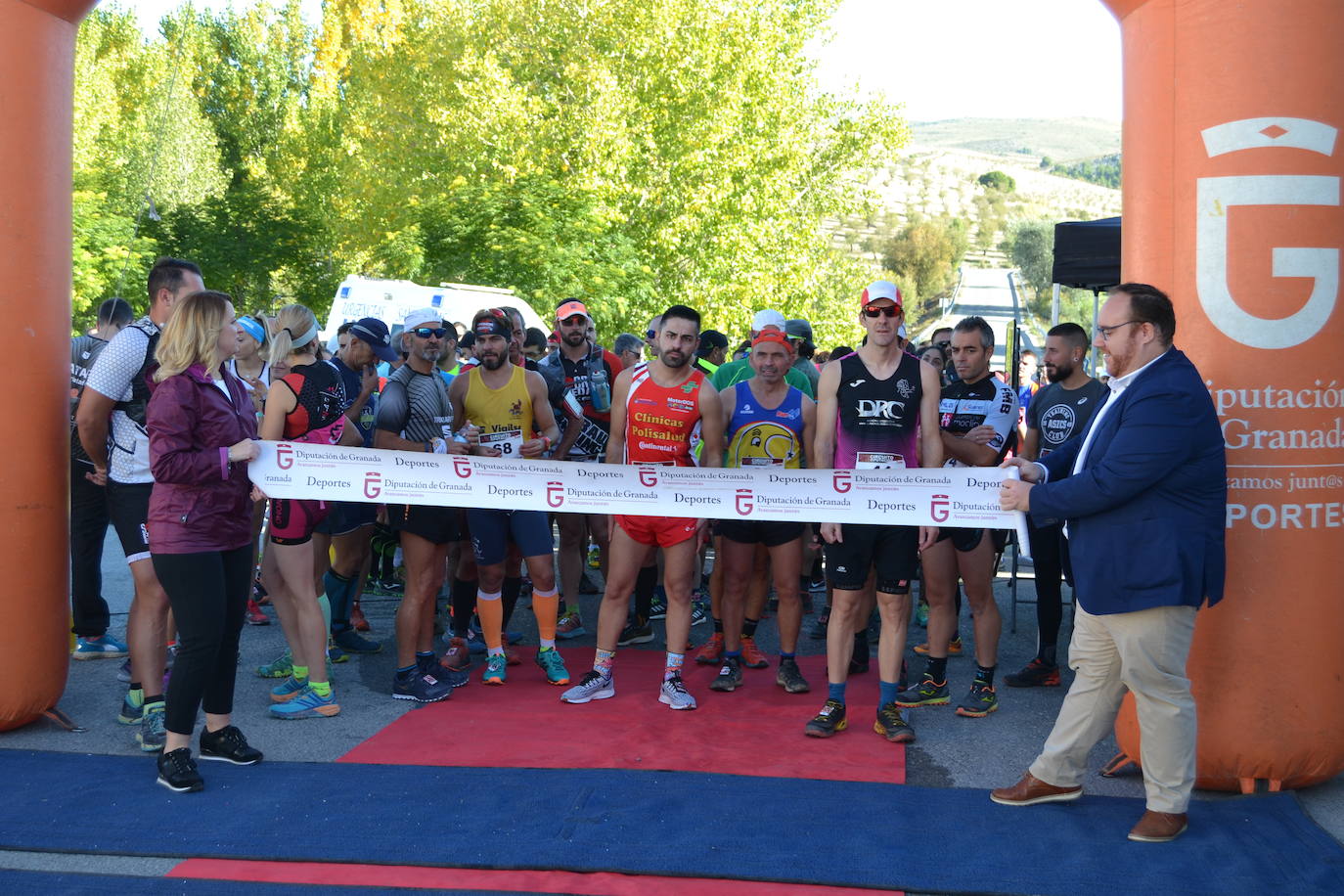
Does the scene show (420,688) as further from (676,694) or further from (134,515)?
(134,515)

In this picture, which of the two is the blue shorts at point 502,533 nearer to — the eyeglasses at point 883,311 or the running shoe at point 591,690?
the running shoe at point 591,690

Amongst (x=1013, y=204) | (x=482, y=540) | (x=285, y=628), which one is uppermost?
(x=1013, y=204)

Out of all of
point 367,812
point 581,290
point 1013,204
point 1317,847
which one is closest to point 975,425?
point 1317,847

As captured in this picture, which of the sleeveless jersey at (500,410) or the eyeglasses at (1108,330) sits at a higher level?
the eyeglasses at (1108,330)

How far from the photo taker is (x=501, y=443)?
258 inches

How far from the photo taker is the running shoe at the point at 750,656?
7.28 metres

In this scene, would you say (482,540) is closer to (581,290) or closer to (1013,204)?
(581,290)

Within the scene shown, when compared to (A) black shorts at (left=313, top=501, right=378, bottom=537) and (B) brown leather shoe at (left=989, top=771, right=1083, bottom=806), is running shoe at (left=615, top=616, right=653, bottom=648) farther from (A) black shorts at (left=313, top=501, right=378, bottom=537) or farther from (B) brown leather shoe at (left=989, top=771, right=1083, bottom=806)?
(B) brown leather shoe at (left=989, top=771, right=1083, bottom=806)

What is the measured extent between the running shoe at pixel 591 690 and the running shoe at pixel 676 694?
0.30 meters

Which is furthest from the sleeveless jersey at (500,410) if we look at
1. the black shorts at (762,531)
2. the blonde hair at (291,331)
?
the black shorts at (762,531)

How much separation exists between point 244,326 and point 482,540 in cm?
192

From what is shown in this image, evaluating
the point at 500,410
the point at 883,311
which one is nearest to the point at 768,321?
the point at 883,311

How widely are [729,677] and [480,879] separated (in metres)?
2.79

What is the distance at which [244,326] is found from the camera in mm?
6910
